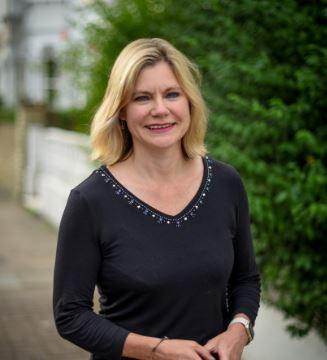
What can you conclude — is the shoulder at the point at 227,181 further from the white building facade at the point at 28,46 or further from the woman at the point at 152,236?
the white building facade at the point at 28,46

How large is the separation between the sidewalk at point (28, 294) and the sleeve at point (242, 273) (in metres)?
3.05

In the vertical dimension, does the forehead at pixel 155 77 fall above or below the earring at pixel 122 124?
above

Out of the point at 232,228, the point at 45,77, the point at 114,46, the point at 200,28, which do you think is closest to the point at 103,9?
the point at 114,46

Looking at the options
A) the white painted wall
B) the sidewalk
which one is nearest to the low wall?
the white painted wall

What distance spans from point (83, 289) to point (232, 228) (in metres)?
0.57

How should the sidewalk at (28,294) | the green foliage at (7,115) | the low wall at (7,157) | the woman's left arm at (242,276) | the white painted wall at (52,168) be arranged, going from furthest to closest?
the green foliage at (7,115), the low wall at (7,157), the white painted wall at (52,168), the sidewalk at (28,294), the woman's left arm at (242,276)

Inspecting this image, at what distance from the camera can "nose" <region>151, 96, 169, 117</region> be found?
2453 millimetres

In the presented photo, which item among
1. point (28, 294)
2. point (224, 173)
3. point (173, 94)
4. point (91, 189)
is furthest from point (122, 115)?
point (28, 294)

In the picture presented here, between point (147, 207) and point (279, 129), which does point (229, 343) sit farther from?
point (279, 129)

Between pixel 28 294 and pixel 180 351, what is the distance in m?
5.19

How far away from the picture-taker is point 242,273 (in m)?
2.67

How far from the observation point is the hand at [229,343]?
2.41 m

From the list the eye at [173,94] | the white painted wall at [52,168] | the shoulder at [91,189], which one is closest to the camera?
the shoulder at [91,189]

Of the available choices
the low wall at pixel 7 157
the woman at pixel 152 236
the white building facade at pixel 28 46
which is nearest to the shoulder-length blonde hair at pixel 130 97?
the woman at pixel 152 236
